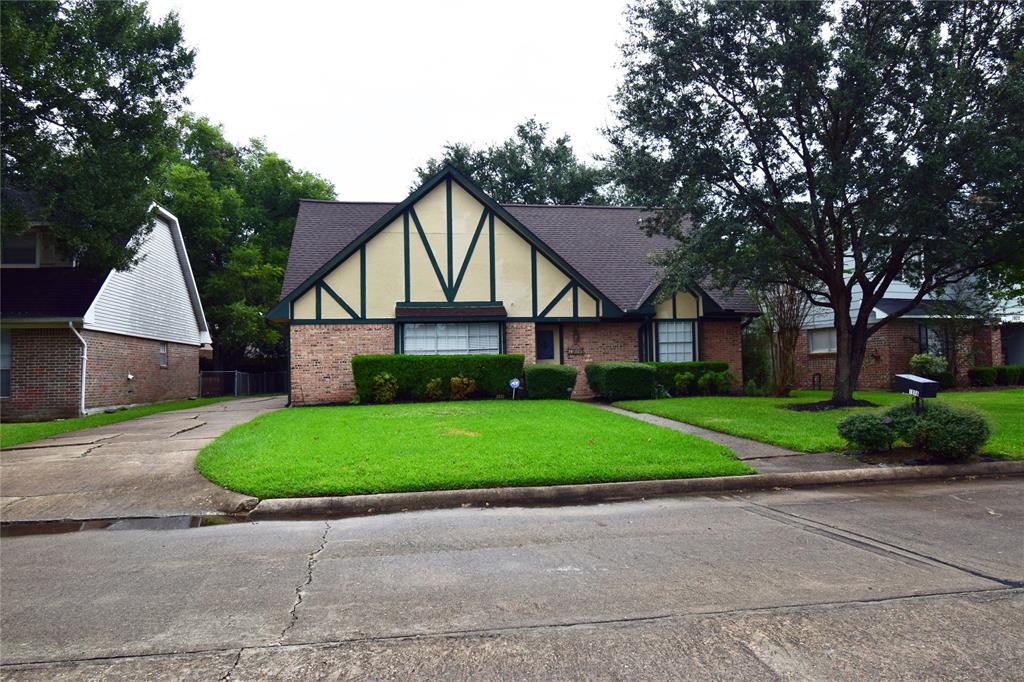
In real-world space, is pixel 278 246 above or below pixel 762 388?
above

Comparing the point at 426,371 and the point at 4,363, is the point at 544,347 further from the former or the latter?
the point at 4,363

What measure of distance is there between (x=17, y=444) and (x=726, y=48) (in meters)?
15.7

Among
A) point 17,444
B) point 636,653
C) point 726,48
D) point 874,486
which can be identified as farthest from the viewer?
point 726,48

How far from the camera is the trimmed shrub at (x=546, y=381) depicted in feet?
61.0

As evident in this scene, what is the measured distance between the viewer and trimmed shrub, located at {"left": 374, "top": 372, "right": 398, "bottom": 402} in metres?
18.2

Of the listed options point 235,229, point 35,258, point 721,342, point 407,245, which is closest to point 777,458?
point 721,342

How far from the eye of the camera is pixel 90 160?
50.1 feet

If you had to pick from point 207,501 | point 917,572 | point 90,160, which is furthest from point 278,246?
point 917,572

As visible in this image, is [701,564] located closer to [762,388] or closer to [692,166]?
[692,166]

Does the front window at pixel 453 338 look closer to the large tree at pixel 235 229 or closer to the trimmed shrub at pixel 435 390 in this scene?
the trimmed shrub at pixel 435 390

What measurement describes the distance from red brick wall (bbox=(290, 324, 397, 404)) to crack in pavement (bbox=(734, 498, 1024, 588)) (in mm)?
14411

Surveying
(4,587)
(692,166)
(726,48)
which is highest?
(726,48)

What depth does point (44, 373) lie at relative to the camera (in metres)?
18.8

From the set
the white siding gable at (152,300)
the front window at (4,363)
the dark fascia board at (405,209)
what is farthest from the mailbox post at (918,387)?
the front window at (4,363)
